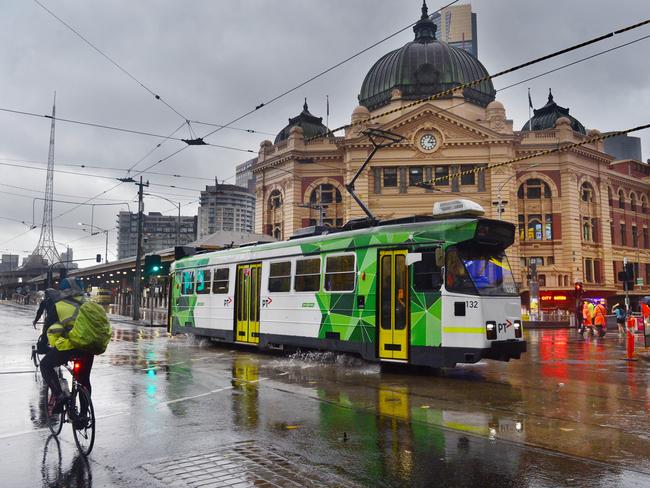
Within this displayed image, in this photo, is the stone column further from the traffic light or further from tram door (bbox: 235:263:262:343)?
tram door (bbox: 235:263:262:343)

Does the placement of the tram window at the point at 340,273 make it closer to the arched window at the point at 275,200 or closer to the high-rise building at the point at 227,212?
the arched window at the point at 275,200

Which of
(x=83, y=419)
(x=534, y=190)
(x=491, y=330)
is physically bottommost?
(x=83, y=419)

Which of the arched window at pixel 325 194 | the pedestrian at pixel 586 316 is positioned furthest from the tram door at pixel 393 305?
the arched window at pixel 325 194

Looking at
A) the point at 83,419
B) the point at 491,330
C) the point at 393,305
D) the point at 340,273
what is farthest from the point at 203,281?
the point at 83,419

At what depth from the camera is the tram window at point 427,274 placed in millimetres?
12000

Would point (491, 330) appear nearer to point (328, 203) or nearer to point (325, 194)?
point (328, 203)

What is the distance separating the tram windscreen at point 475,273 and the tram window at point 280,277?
17.9ft

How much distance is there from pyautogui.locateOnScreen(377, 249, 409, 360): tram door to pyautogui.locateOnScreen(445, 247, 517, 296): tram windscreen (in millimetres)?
1149

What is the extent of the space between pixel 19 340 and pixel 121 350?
6089 mm

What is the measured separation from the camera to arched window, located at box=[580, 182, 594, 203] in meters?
52.2

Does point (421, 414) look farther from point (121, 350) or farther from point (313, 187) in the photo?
point (313, 187)

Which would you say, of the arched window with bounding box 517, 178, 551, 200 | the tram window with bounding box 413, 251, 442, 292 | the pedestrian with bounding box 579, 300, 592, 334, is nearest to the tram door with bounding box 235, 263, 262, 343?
the tram window with bounding box 413, 251, 442, 292

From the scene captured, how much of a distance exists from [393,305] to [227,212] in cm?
16173

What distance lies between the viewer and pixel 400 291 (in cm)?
1266
